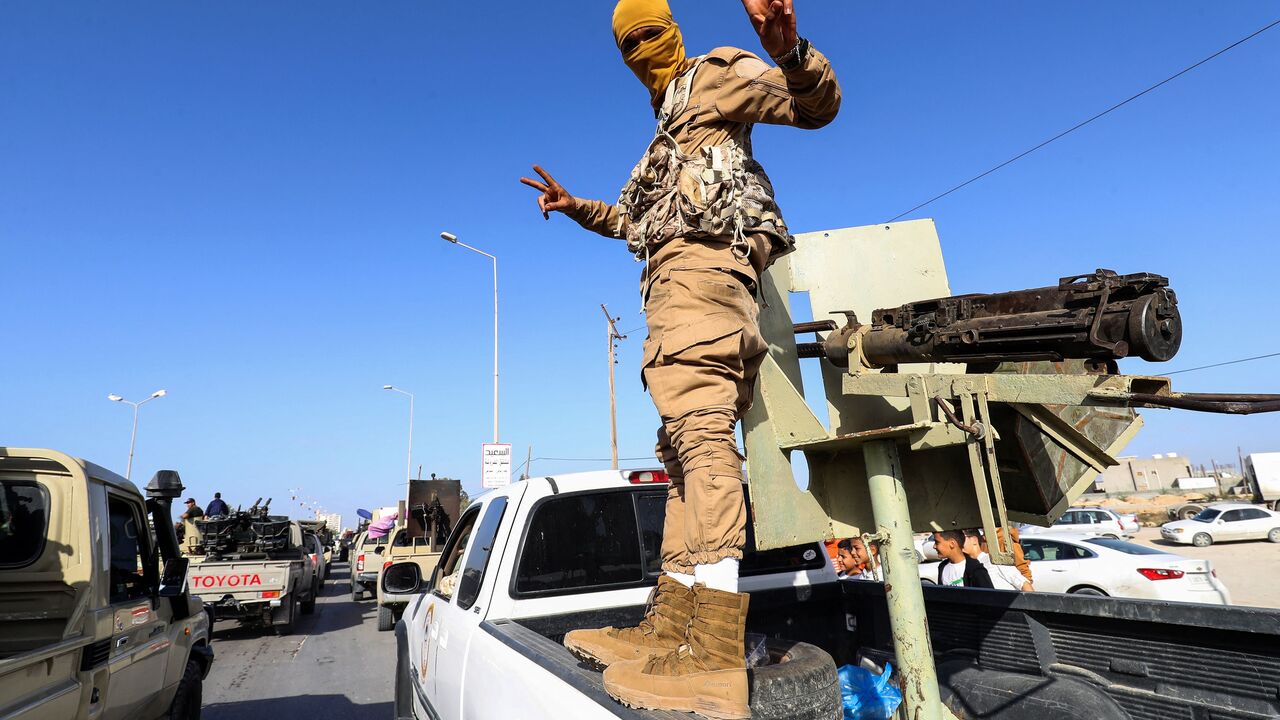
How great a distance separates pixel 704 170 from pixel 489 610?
1.78 metres

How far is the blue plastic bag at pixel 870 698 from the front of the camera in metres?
2.22

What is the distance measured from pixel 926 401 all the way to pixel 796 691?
95 cm

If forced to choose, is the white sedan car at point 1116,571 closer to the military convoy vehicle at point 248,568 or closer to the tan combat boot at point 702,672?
the tan combat boot at point 702,672

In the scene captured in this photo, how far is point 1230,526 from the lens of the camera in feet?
70.8

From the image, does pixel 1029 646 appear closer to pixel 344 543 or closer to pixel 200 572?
pixel 200 572

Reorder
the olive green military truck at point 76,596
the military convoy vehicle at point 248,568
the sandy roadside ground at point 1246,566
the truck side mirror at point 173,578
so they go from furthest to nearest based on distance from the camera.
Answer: the sandy roadside ground at point 1246,566
the military convoy vehicle at point 248,568
the truck side mirror at point 173,578
the olive green military truck at point 76,596

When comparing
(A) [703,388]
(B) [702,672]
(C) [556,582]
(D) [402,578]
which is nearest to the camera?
(B) [702,672]

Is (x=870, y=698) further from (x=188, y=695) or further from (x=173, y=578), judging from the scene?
(x=188, y=695)

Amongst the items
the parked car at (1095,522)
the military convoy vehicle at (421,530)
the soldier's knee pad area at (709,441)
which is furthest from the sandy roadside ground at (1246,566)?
the military convoy vehicle at (421,530)

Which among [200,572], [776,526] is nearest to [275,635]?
[200,572]

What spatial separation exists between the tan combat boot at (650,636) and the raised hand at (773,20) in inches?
57.3

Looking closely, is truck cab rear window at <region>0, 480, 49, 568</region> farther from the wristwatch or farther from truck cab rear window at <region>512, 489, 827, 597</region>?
the wristwatch

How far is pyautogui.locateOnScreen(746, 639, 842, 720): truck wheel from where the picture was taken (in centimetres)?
155

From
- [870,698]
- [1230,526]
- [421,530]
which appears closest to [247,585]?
[421,530]
